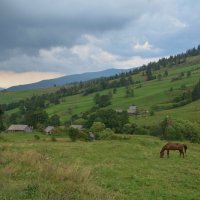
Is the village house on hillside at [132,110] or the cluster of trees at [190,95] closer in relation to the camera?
the village house on hillside at [132,110]

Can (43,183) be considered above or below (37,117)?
above

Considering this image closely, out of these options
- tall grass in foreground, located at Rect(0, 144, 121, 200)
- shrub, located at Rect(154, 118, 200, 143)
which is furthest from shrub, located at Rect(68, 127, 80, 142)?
tall grass in foreground, located at Rect(0, 144, 121, 200)

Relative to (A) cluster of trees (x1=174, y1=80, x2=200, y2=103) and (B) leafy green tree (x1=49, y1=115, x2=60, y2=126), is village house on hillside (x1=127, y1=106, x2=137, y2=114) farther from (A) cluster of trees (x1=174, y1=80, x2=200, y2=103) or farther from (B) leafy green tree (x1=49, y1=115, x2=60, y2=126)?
→ (B) leafy green tree (x1=49, y1=115, x2=60, y2=126)

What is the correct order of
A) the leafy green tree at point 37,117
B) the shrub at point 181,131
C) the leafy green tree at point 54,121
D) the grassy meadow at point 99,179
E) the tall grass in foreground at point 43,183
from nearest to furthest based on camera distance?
the tall grass in foreground at point 43,183
the grassy meadow at point 99,179
the shrub at point 181,131
the leafy green tree at point 37,117
the leafy green tree at point 54,121

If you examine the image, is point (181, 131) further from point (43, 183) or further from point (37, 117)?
point (43, 183)

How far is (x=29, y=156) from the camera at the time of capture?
928 inches

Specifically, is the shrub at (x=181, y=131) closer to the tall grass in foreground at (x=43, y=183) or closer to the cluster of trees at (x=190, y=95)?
the tall grass in foreground at (x=43, y=183)

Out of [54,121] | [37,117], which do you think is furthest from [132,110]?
[37,117]

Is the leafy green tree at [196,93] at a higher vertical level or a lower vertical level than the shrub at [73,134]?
lower

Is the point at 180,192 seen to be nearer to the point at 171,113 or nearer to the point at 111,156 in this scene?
the point at 111,156

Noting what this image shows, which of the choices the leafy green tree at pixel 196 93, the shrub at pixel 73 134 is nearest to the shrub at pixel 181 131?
the shrub at pixel 73 134

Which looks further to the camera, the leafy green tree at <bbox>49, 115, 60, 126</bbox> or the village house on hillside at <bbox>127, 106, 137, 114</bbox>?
the village house on hillside at <bbox>127, 106, 137, 114</bbox>

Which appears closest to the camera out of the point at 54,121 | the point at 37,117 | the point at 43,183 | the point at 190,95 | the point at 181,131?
the point at 43,183

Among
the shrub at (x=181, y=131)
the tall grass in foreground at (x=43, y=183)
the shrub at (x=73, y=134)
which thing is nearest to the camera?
the tall grass in foreground at (x=43, y=183)
